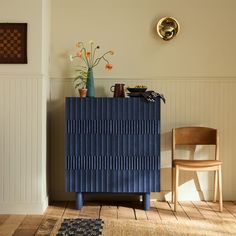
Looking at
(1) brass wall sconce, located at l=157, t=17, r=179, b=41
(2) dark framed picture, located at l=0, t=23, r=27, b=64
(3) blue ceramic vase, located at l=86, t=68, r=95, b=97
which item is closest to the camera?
(2) dark framed picture, located at l=0, t=23, r=27, b=64

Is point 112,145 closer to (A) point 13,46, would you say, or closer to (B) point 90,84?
(B) point 90,84

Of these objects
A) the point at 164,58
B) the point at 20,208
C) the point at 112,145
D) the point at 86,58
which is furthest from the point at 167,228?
the point at 86,58

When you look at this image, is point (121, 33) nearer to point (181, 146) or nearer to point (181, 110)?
point (181, 110)

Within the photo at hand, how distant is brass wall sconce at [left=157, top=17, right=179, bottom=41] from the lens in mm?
4082

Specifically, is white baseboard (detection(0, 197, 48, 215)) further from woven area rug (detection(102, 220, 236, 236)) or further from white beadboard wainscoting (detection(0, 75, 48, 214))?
woven area rug (detection(102, 220, 236, 236))

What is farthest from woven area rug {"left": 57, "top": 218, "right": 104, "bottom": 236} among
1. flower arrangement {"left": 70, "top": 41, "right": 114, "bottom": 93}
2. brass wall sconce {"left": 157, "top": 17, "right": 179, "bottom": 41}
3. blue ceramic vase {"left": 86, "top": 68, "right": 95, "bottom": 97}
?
brass wall sconce {"left": 157, "top": 17, "right": 179, "bottom": 41}

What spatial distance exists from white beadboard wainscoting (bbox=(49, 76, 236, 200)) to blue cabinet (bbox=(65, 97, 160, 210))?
0.42m

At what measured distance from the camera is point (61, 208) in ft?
12.7

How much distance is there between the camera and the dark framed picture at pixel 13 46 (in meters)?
A: 3.64

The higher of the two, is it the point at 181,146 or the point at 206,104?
the point at 206,104

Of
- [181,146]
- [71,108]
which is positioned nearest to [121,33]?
[71,108]

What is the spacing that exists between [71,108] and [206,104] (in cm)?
137

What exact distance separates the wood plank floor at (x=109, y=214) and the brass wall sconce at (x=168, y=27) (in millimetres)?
1665

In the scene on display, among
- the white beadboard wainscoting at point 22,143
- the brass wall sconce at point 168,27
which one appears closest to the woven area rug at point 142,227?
the white beadboard wainscoting at point 22,143
